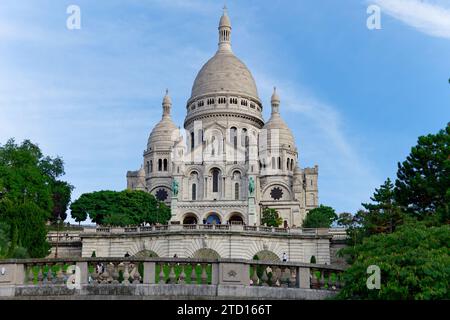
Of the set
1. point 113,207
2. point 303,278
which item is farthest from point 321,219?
point 303,278

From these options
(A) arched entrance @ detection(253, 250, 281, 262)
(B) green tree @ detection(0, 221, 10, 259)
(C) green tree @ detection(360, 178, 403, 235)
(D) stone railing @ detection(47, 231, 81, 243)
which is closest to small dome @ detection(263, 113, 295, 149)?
(D) stone railing @ detection(47, 231, 81, 243)

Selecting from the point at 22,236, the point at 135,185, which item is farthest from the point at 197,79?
the point at 22,236

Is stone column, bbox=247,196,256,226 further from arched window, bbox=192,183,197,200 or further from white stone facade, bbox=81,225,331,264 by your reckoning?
white stone facade, bbox=81,225,331,264

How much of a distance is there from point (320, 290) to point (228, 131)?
83.5 m

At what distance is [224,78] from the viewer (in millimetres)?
104438

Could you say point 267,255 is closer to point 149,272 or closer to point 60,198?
point 60,198

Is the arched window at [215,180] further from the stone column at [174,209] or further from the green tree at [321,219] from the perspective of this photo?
the green tree at [321,219]

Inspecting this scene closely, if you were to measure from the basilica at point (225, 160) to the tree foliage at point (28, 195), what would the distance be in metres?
15.3

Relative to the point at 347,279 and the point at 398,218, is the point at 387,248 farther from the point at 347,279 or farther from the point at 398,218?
the point at 398,218

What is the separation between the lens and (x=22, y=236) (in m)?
43.6

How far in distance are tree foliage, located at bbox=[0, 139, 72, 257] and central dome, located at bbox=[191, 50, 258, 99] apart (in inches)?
1332

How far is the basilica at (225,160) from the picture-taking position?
83.3 meters

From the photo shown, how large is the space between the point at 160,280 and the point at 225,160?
75047 millimetres

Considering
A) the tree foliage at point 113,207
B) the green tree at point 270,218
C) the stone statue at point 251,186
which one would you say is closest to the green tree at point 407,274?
the tree foliage at point 113,207
